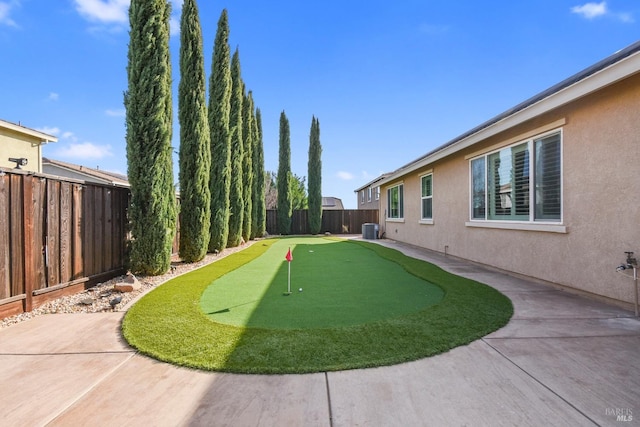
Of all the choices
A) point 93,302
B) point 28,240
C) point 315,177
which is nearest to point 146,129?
point 28,240

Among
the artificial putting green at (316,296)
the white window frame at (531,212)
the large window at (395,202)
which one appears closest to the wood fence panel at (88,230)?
the artificial putting green at (316,296)

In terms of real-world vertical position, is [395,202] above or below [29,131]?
below

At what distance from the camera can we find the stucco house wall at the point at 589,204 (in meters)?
4.34

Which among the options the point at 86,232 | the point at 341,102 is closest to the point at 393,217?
the point at 341,102

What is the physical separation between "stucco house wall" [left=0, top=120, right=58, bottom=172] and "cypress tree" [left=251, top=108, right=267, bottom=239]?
9.61 m

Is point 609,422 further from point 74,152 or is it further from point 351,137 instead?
point 74,152

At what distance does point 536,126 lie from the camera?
596cm

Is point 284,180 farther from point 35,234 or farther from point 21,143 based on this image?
point 35,234

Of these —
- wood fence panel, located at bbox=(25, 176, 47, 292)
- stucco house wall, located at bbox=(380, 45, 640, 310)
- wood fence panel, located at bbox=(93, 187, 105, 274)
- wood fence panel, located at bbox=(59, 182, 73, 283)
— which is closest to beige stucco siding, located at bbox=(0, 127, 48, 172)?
wood fence panel, located at bbox=(93, 187, 105, 274)

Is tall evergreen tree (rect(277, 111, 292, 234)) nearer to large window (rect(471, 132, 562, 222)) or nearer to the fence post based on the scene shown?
large window (rect(471, 132, 562, 222))

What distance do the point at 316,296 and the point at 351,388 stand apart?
9.37 ft

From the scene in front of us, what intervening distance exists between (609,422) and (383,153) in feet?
75.5

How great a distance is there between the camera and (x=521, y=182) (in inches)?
253

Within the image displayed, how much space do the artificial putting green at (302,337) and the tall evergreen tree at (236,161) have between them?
894 centimetres
